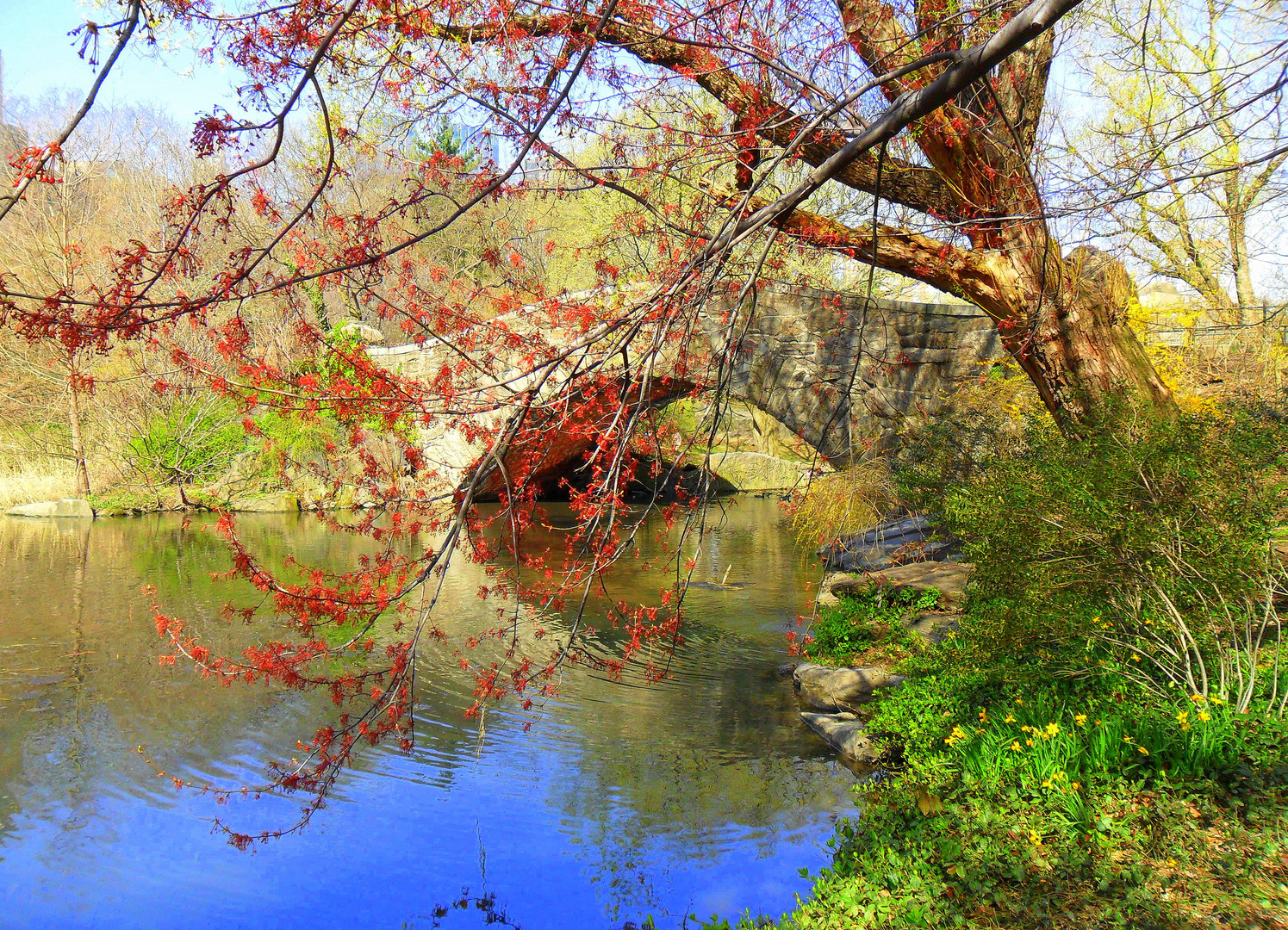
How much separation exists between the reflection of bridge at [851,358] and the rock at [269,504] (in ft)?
24.1

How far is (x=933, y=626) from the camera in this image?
621cm

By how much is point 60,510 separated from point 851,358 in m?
12.5

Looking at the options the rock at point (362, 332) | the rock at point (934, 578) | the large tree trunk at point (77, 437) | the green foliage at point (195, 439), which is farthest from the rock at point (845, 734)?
the green foliage at point (195, 439)

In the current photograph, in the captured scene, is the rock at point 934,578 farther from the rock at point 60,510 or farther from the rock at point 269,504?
the rock at point 60,510

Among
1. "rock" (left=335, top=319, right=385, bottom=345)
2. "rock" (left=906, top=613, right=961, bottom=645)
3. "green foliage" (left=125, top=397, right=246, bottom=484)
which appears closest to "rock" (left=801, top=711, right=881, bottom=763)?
"rock" (left=906, top=613, right=961, bottom=645)

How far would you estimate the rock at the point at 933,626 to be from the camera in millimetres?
5914

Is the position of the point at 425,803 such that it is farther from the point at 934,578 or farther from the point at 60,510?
the point at 60,510

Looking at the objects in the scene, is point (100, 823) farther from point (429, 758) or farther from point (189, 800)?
point (429, 758)

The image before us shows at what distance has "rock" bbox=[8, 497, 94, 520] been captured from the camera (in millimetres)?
14078

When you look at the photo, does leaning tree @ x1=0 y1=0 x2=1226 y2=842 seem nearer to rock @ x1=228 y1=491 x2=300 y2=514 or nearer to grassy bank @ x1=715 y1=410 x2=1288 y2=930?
grassy bank @ x1=715 y1=410 x2=1288 y2=930

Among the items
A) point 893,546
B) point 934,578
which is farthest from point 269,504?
point 934,578

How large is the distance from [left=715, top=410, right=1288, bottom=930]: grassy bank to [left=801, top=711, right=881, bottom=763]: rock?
0.17m

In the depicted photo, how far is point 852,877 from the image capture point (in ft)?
10.9

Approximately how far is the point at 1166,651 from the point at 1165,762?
2.08 ft
